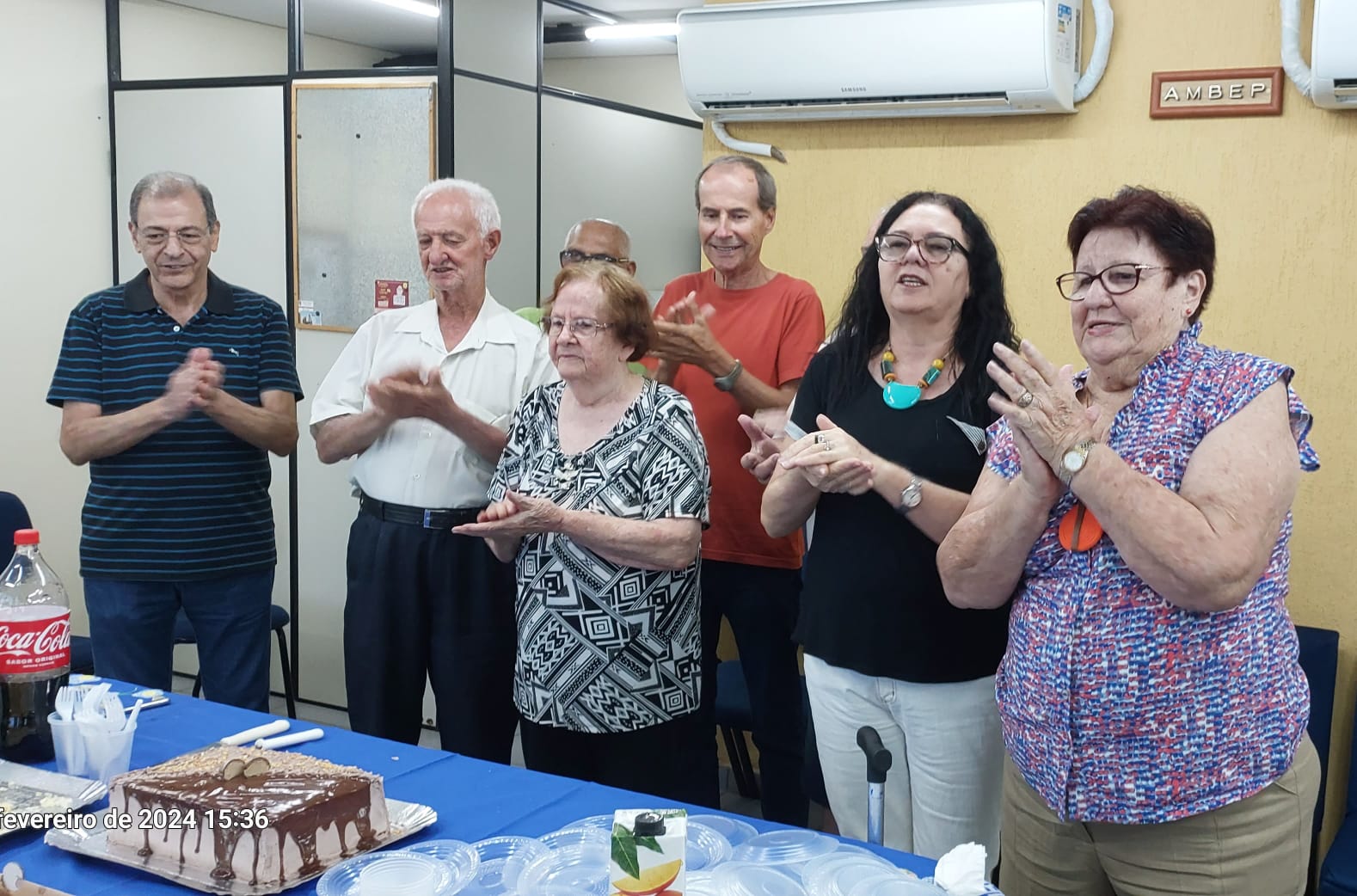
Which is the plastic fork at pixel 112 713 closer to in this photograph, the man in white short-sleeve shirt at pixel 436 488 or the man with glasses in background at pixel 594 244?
the man in white short-sleeve shirt at pixel 436 488

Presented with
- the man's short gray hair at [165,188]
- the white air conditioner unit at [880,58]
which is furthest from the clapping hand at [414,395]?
the white air conditioner unit at [880,58]

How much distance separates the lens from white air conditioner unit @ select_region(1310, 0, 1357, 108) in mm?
2631

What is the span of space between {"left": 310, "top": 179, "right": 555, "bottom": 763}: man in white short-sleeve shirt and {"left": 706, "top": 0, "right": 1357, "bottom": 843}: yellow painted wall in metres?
1.29

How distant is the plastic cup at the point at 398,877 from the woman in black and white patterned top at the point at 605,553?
810mm

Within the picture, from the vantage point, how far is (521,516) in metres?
2.19

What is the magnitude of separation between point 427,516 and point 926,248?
132 cm

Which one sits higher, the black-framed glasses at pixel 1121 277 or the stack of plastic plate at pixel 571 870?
the black-framed glasses at pixel 1121 277

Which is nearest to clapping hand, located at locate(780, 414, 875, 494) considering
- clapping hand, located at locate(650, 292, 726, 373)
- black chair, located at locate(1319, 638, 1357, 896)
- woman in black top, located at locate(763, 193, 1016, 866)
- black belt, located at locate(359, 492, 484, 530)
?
woman in black top, located at locate(763, 193, 1016, 866)

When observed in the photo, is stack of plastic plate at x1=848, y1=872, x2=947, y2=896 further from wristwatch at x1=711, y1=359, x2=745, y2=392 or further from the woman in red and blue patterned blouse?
wristwatch at x1=711, y1=359, x2=745, y2=392

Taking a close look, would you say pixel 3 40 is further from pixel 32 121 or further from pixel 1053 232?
pixel 1053 232

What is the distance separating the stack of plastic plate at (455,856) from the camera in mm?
1438

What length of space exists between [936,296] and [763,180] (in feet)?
3.37

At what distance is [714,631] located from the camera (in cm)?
295

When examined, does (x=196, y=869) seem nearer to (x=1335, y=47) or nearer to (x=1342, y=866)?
(x=1342, y=866)
